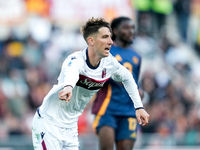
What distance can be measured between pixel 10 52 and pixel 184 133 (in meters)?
5.16

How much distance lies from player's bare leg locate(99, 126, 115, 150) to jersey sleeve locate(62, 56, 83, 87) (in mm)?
2130

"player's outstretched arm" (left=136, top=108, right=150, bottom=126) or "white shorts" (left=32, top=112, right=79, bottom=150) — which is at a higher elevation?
"player's outstretched arm" (left=136, top=108, right=150, bottom=126)

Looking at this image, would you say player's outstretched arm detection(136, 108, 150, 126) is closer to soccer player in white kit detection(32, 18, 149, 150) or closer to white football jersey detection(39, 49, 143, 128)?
soccer player in white kit detection(32, 18, 149, 150)

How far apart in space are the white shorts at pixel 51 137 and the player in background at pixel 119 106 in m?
1.59

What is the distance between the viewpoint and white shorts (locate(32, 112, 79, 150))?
6.65 metres

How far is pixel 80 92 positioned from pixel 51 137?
65 centimetres

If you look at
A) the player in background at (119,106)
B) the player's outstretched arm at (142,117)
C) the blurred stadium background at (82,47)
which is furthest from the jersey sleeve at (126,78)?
the blurred stadium background at (82,47)

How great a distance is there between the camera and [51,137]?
6.65 metres

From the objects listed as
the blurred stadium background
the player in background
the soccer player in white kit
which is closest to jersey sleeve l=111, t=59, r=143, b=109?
the soccer player in white kit

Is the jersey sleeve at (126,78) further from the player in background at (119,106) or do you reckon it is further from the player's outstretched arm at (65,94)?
the player in background at (119,106)

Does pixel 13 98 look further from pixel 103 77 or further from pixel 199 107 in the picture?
pixel 103 77

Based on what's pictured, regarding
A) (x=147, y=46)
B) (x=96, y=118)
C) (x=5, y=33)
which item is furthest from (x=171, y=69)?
(x=96, y=118)

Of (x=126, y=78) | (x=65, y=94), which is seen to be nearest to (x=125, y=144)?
(x=126, y=78)

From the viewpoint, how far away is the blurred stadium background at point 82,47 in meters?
13.1
